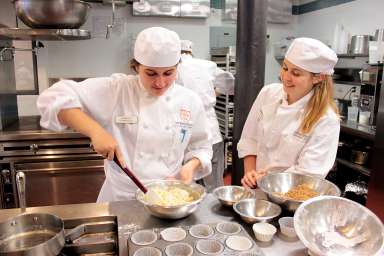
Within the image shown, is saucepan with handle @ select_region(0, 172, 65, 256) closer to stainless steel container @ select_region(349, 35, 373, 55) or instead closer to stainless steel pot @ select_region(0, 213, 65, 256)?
stainless steel pot @ select_region(0, 213, 65, 256)

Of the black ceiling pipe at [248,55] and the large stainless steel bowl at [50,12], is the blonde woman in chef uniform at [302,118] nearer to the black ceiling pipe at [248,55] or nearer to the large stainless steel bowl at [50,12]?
the black ceiling pipe at [248,55]

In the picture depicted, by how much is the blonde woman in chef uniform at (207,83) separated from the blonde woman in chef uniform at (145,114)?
1.15 metres

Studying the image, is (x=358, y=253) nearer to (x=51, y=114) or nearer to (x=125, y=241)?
(x=125, y=241)

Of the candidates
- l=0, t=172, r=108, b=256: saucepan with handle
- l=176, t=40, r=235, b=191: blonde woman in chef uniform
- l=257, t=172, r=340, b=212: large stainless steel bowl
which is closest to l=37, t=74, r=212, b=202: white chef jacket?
l=257, t=172, r=340, b=212: large stainless steel bowl

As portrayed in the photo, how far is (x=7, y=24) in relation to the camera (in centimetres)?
341

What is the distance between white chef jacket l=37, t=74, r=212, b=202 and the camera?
153cm

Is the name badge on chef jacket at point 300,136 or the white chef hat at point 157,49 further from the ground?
the white chef hat at point 157,49

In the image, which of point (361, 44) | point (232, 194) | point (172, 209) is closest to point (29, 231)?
point (172, 209)

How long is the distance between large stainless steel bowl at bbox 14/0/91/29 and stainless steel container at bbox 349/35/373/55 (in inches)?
126

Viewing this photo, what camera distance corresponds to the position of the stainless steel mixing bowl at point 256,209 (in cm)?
122

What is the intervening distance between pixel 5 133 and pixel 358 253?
2.76 metres

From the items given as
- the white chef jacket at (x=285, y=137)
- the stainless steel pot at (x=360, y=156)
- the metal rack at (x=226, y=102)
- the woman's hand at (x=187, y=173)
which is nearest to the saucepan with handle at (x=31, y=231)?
the woman's hand at (x=187, y=173)

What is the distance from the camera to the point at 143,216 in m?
1.26

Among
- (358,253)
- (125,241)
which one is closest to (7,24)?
(125,241)
